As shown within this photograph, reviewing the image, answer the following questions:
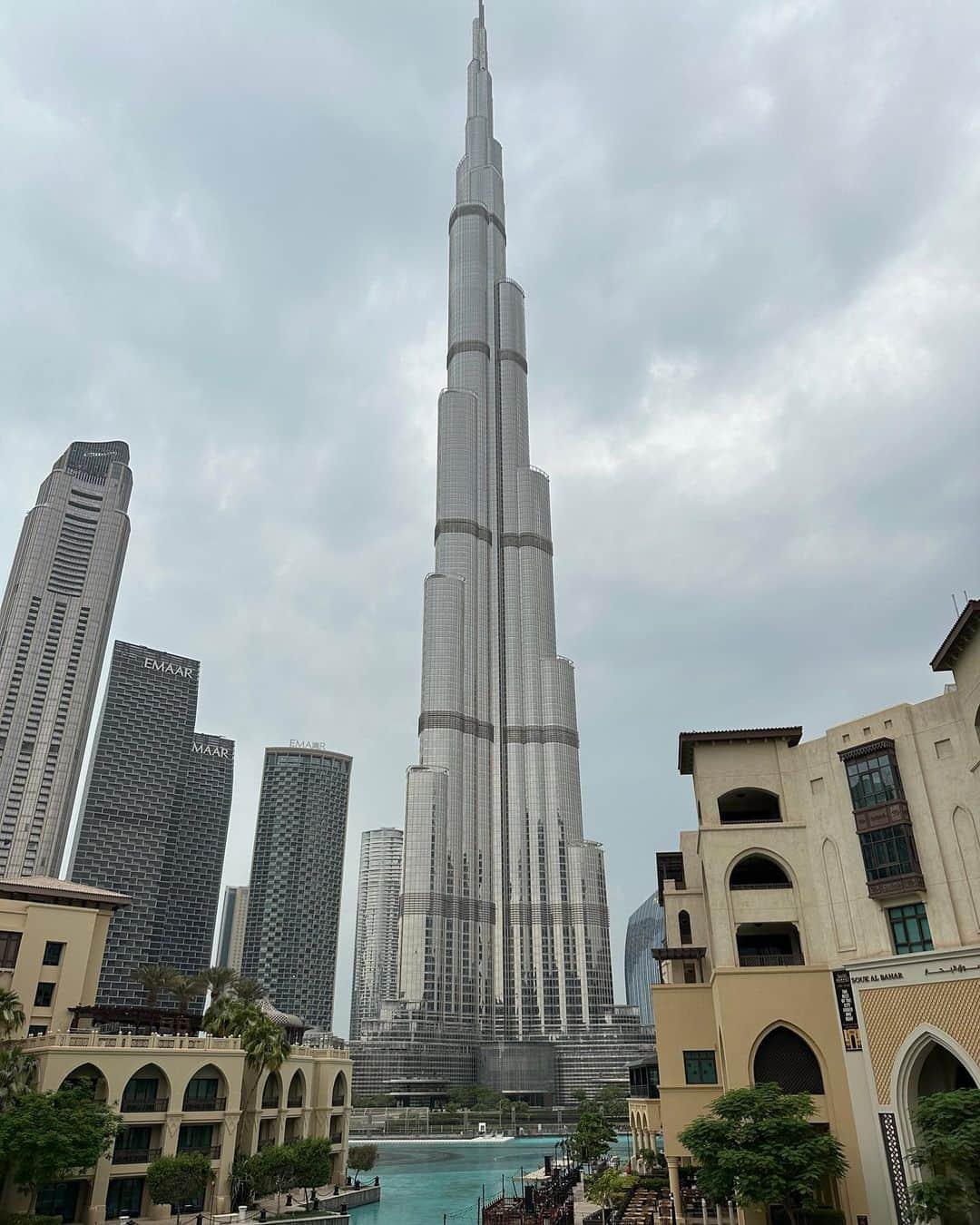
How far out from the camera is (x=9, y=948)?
52.2 meters

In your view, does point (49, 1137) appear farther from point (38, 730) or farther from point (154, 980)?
point (38, 730)

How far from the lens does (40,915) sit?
177ft

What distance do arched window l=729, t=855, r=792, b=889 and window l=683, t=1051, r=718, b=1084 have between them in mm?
8846

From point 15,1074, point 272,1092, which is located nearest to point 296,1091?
point 272,1092

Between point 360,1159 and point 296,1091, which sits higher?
point 296,1091

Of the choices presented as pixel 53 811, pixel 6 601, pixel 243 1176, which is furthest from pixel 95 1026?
pixel 6 601

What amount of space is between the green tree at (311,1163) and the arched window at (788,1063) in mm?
28052

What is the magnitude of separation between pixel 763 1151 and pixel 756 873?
15.3 m

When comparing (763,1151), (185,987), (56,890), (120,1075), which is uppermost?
(56,890)

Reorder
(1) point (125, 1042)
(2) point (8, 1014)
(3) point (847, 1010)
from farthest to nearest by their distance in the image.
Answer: (1) point (125, 1042), (2) point (8, 1014), (3) point (847, 1010)

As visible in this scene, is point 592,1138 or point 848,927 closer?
point 848,927

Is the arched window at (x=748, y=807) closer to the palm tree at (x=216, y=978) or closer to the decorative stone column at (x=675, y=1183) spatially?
the decorative stone column at (x=675, y=1183)

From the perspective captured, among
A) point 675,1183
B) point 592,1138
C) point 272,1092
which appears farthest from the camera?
point 592,1138

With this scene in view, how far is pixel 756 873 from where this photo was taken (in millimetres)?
47312
